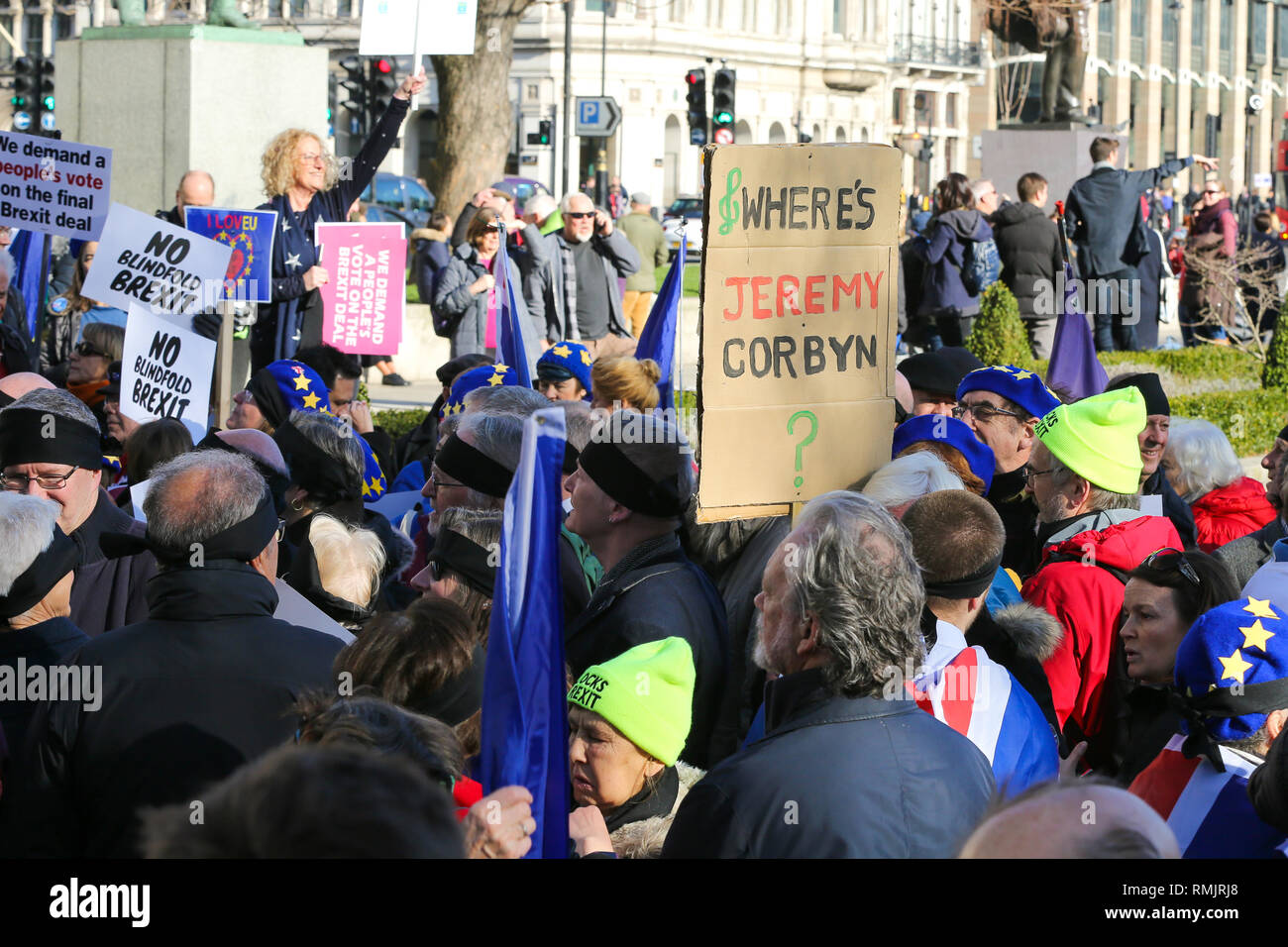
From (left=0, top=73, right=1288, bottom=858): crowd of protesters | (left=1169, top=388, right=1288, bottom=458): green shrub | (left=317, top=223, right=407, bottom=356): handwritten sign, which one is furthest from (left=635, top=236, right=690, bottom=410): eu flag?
(left=1169, top=388, right=1288, bottom=458): green shrub

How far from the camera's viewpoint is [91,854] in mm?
2883

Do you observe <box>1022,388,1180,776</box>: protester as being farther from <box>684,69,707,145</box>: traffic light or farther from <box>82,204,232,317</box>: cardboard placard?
<box>684,69,707,145</box>: traffic light

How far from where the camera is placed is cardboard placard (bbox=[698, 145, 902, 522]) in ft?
13.5

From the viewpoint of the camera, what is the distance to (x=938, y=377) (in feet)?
19.3

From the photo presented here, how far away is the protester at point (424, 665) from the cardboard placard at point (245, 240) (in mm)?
4437

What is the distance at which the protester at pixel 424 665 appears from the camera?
2.99m

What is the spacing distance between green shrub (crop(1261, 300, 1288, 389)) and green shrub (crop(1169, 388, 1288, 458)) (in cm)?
99

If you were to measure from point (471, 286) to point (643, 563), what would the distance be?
737cm

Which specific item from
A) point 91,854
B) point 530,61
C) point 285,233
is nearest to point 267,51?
point 285,233

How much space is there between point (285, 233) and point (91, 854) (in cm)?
530

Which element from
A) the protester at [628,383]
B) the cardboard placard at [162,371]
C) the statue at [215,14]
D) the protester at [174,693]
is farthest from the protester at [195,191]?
the protester at [174,693]

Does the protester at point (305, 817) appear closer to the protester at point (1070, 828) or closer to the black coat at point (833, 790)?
the protester at point (1070, 828)

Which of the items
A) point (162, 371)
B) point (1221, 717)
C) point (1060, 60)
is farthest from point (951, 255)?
point (1221, 717)
